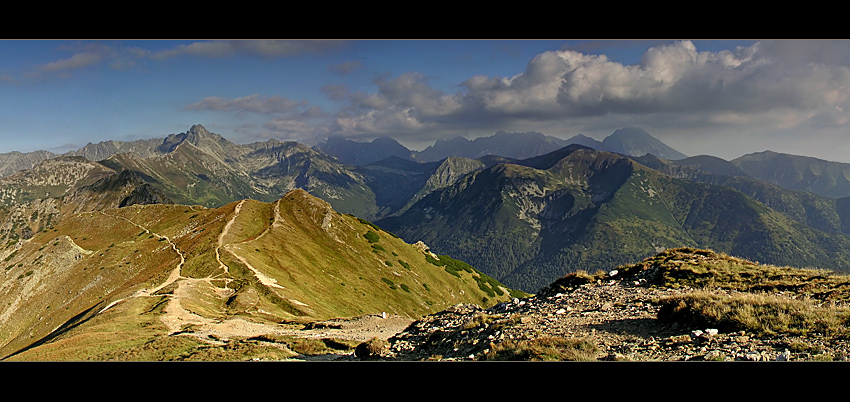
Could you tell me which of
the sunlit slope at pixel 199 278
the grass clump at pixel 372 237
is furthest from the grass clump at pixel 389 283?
the grass clump at pixel 372 237

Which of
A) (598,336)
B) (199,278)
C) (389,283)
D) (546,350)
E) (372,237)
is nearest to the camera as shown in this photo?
(546,350)

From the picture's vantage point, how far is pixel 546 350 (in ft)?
36.4

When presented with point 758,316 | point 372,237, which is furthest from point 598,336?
point 372,237

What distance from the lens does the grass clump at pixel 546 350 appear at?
10719mm

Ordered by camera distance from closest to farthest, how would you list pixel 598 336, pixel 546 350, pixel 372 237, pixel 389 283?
pixel 546 350
pixel 598 336
pixel 389 283
pixel 372 237

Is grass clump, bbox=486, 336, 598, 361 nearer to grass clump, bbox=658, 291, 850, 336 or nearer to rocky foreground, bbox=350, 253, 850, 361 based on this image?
rocky foreground, bbox=350, 253, 850, 361

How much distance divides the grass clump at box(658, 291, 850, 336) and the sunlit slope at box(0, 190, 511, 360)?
91.9ft

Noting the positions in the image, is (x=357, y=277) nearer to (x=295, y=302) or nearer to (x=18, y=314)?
(x=295, y=302)

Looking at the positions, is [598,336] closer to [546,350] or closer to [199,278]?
[546,350]

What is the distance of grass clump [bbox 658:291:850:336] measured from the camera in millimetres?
11758

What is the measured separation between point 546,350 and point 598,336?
418 centimetres

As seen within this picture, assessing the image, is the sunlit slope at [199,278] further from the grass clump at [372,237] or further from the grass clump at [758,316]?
the grass clump at [758,316]
